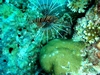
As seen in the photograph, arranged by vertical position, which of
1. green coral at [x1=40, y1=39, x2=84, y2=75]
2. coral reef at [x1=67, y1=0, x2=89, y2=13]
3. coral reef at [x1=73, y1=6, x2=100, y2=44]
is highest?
Answer: coral reef at [x1=67, y1=0, x2=89, y2=13]

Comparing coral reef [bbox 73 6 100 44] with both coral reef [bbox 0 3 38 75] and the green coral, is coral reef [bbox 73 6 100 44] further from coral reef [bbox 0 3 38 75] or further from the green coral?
coral reef [bbox 0 3 38 75]

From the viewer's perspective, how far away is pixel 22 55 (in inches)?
151

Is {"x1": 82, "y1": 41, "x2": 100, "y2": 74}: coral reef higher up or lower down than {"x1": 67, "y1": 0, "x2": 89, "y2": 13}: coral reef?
lower down

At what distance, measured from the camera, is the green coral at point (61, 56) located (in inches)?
138

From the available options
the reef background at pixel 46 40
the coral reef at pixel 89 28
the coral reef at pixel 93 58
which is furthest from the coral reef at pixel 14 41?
the coral reef at pixel 93 58

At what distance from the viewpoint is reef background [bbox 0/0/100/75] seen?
350cm

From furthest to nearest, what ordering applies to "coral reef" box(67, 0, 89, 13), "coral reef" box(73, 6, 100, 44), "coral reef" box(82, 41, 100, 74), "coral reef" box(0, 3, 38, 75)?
1. "coral reef" box(67, 0, 89, 13)
2. "coral reef" box(0, 3, 38, 75)
3. "coral reef" box(73, 6, 100, 44)
4. "coral reef" box(82, 41, 100, 74)

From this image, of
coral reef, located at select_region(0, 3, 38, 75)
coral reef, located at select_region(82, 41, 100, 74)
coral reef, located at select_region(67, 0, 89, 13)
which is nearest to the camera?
coral reef, located at select_region(82, 41, 100, 74)

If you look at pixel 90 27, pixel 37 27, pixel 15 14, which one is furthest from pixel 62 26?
pixel 15 14

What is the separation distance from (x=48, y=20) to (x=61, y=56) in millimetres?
913

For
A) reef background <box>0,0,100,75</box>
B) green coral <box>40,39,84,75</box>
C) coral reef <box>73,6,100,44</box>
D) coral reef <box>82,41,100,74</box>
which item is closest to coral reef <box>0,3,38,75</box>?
reef background <box>0,0,100,75</box>

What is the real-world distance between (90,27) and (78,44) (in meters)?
0.45

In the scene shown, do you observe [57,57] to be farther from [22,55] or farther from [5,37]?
[5,37]

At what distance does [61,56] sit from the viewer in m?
3.59
